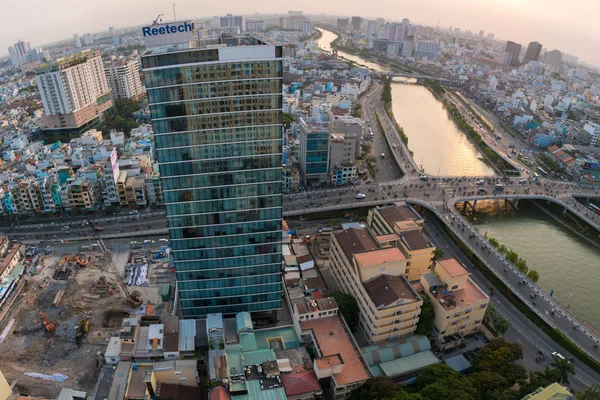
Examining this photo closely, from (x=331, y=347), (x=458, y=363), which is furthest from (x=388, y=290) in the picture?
(x=458, y=363)

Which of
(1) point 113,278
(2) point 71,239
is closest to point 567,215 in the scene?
(1) point 113,278

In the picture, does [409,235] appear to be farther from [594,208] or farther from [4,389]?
[594,208]

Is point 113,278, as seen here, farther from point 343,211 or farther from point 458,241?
point 458,241

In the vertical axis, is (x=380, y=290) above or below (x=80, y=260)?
above

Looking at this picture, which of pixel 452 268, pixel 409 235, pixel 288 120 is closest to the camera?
pixel 452 268

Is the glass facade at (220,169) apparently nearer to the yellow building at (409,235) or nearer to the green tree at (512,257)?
the yellow building at (409,235)

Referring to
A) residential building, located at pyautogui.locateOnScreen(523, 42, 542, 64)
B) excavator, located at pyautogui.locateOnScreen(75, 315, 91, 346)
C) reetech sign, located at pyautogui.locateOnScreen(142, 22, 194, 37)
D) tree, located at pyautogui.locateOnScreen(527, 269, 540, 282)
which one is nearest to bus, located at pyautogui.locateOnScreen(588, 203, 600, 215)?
tree, located at pyautogui.locateOnScreen(527, 269, 540, 282)

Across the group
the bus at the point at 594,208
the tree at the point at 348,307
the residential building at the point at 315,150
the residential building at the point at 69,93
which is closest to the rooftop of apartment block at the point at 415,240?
the tree at the point at 348,307
